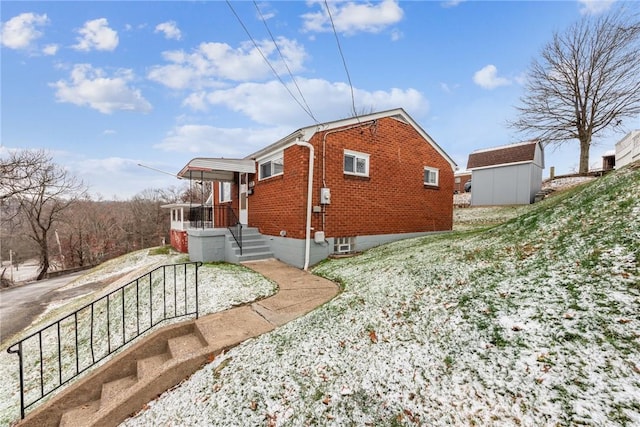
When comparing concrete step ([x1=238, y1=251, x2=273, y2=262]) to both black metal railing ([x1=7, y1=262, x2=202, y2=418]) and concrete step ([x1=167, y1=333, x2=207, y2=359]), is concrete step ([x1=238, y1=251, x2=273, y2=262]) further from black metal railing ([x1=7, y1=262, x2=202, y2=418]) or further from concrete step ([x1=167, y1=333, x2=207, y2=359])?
concrete step ([x1=167, y1=333, x2=207, y2=359])

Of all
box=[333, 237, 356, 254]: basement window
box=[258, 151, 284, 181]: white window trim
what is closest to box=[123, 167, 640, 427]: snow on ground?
box=[333, 237, 356, 254]: basement window

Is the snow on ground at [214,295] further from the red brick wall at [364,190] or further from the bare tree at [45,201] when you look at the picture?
the bare tree at [45,201]

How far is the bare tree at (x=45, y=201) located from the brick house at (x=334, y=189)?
73.1ft

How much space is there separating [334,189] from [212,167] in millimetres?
4728

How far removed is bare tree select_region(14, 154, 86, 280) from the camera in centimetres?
2273

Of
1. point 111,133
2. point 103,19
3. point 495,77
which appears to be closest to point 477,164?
point 495,77

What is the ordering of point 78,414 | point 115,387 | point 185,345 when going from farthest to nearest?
1. point 185,345
2. point 115,387
3. point 78,414

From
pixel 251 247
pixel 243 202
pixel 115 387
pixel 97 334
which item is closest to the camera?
pixel 115 387

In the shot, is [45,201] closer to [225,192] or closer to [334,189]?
[225,192]

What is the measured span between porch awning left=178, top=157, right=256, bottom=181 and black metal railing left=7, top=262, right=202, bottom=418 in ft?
13.6

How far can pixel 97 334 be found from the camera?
18.1ft

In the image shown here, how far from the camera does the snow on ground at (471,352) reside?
6.95ft

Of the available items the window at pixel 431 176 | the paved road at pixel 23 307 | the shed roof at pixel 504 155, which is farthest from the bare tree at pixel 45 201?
the shed roof at pixel 504 155

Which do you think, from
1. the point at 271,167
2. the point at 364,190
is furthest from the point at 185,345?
the point at 364,190
